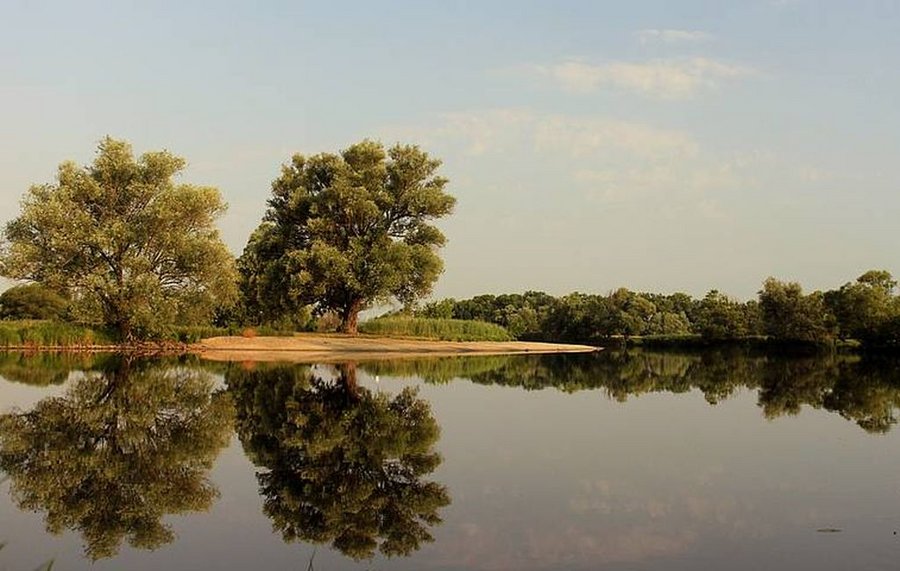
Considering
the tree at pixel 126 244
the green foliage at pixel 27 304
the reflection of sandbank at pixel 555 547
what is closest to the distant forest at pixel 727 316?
the tree at pixel 126 244

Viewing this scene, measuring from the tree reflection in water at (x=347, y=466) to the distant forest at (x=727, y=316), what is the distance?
36822mm

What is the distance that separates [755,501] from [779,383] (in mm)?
22214

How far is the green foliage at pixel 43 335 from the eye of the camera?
132 ft

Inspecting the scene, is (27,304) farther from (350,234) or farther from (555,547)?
(555,547)

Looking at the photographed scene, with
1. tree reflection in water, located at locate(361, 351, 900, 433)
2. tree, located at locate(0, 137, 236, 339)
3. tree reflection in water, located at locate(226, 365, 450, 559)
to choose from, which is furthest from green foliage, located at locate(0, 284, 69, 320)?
tree reflection in water, located at locate(226, 365, 450, 559)

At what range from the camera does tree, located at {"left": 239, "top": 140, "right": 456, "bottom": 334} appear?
4972 cm

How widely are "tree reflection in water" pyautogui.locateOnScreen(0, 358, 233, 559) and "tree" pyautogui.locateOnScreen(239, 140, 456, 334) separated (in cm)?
3057

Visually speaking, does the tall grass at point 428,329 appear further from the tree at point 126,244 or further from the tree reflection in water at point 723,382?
the tree reflection in water at point 723,382

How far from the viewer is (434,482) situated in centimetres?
969

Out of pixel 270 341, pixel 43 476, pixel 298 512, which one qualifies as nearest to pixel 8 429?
pixel 43 476

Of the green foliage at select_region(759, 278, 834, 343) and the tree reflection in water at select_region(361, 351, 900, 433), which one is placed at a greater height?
the green foliage at select_region(759, 278, 834, 343)

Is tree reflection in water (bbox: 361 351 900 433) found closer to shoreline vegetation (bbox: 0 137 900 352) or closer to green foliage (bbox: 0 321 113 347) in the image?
shoreline vegetation (bbox: 0 137 900 352)

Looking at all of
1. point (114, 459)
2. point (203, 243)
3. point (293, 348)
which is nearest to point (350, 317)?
point (293, 348)

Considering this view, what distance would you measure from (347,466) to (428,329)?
158 ft
